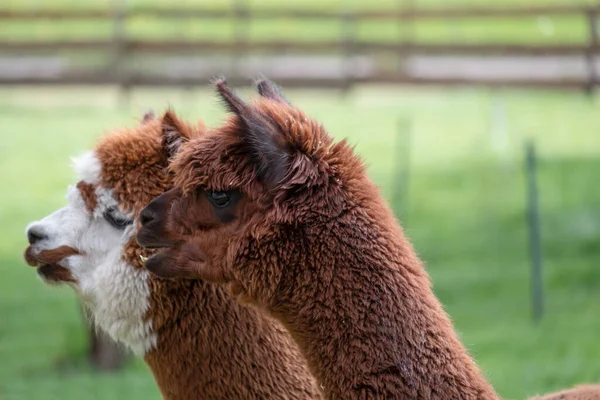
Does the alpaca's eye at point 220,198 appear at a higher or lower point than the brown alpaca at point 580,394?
higher

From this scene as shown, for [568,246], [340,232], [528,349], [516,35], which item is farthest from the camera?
[516,35]

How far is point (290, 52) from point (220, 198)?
12442 millimetres

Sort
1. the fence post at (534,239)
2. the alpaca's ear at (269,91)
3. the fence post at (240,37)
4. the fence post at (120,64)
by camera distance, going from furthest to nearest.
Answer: the fence post at (240,37) → the fence post at (120,64) → the fence post at (534,239) → the alpaca's ear at (269,91)

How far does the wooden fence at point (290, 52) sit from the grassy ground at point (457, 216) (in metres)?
1.35

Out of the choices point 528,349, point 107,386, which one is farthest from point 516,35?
point 107,386

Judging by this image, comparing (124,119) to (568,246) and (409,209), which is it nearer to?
(409,209)

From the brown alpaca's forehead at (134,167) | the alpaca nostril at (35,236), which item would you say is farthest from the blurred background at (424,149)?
the alpaca nostril at (35,236)

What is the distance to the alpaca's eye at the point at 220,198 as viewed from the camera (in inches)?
119

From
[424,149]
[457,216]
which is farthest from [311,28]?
[457,216]

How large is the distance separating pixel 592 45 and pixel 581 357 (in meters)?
6.43

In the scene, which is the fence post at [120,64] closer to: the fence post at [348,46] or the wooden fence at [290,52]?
the wooden fence at [290,52]

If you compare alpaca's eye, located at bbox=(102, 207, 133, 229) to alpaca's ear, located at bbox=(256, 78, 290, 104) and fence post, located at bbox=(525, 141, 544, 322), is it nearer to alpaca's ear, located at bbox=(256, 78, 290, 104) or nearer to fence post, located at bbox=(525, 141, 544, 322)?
alpaca's ear, located at bbox=(256, 78, 290, 104)

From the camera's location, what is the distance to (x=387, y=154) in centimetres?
1537

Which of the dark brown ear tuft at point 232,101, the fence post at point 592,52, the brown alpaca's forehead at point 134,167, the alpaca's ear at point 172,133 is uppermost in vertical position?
the fence post at point 592,52
